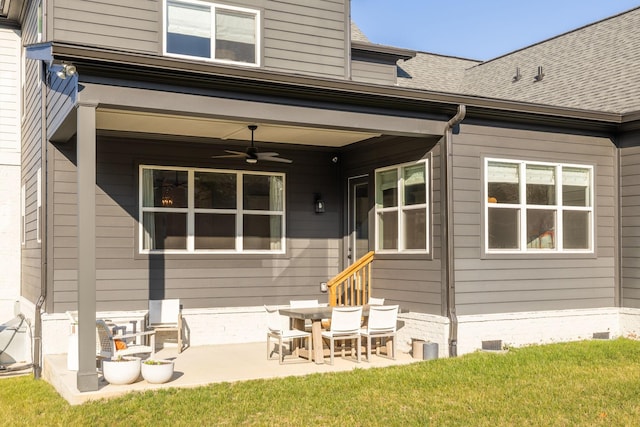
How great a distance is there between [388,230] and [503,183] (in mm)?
1817

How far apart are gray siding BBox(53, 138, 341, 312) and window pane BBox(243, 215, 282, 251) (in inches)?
7.4

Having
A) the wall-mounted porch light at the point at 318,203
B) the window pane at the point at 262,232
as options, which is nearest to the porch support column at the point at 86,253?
the window pane at the point at 262,232

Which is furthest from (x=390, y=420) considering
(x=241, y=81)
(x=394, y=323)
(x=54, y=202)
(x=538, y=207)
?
(x=54, y=202)

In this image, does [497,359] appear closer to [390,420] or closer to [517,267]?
[517,267]

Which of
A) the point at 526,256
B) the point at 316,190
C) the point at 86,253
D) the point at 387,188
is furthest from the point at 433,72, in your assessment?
the point at 86,253

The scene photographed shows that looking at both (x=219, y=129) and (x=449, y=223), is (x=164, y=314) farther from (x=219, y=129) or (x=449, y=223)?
(x=449, y=223)

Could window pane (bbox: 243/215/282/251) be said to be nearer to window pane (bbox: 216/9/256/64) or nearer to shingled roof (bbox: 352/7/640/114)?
Result: window pane (bbox: 216/9/256/64)

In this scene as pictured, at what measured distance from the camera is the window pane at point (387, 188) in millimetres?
10359

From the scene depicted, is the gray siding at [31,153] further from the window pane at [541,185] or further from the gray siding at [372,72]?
the window pane at [541,185]

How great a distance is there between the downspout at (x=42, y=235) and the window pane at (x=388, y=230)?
4781mm

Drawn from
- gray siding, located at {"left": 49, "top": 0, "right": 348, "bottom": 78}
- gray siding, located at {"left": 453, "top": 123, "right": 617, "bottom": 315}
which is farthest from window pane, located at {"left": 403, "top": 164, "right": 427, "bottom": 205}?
gray siding, located at {"left": 49, "top": 0, "right": 348, "bottom": 78}

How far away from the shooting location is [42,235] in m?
9.30

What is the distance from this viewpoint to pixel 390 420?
6.10 meters

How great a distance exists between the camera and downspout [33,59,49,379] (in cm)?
898
